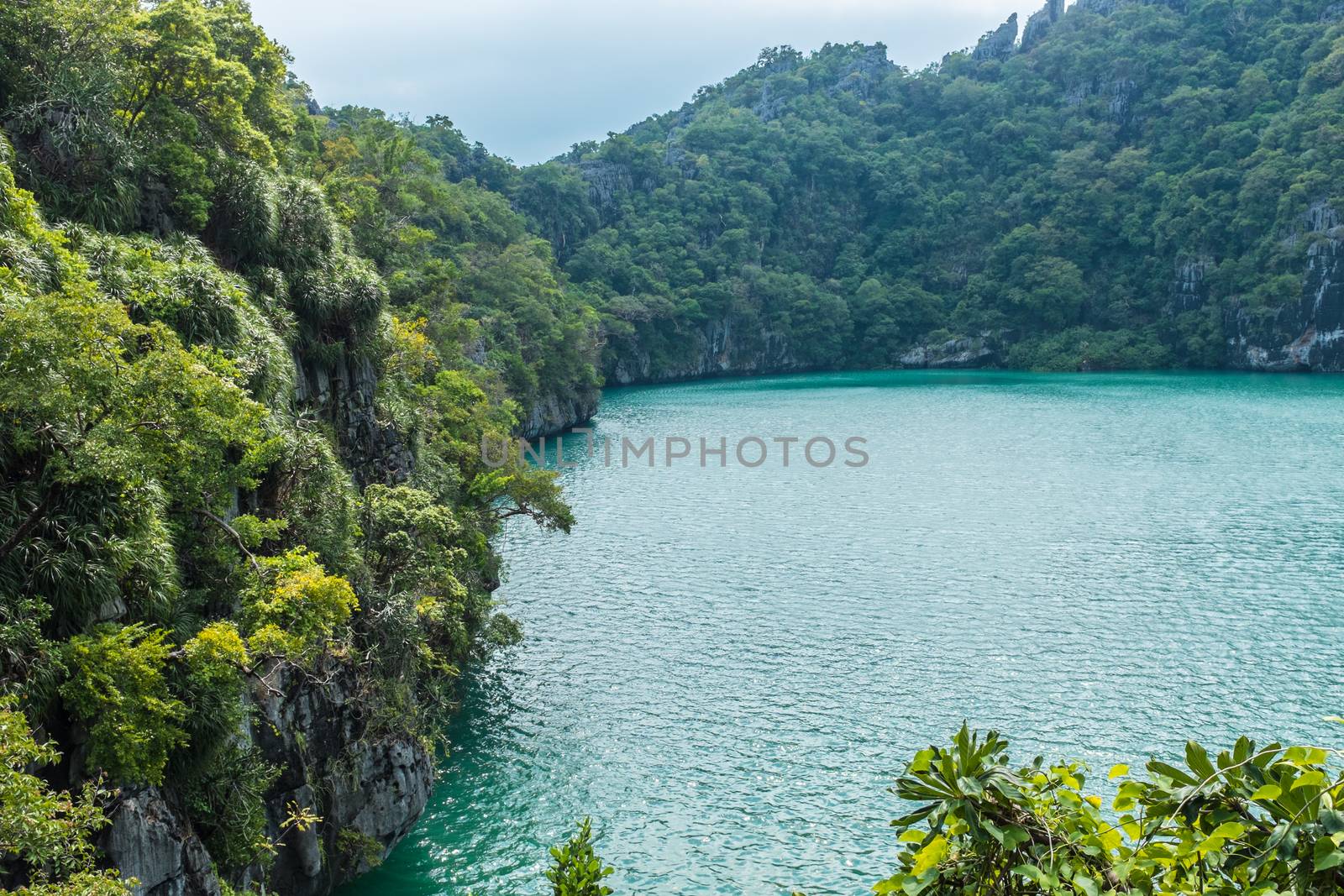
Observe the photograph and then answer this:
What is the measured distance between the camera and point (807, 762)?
14852 mm

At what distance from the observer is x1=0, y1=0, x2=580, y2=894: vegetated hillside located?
25.2ft

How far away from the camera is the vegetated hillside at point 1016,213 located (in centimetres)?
6881

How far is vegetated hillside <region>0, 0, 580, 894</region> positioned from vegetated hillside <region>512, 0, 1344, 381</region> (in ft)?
172

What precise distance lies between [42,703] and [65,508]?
1748mm

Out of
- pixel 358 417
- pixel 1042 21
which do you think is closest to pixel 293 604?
pixel 358 417

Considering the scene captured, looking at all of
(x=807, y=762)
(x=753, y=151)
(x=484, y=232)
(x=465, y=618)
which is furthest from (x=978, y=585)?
(x=753, y=151)

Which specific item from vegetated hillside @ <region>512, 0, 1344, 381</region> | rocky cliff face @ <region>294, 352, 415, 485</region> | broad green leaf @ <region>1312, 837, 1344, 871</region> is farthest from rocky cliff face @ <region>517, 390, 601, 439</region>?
broad green leaf @ <region>1312, 837, 1344, 871</region>

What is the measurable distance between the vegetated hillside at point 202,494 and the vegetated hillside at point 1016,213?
52.4 m

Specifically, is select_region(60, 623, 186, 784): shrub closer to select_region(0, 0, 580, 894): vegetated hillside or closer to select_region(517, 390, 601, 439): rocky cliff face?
select_region(0, 0, 580, 894): vegetated hillside

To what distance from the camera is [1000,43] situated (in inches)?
4146

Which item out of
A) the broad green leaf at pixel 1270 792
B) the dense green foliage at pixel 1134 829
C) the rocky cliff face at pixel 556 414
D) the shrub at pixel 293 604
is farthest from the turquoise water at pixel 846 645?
the rocky cliff face at pixel 556 414

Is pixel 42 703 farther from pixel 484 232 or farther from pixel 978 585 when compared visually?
pixel 484 232

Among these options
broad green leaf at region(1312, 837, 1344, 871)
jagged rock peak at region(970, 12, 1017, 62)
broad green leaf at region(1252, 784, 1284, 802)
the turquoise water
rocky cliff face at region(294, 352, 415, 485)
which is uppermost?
jagged rock peak at region(970, 12, 1017, 62)

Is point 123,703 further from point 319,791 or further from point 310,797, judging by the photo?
point 319,791
